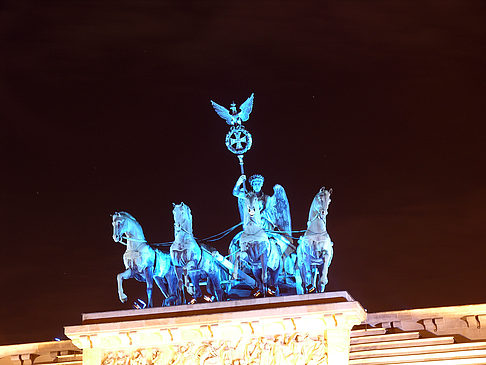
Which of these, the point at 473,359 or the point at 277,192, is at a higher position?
the point at 277,192

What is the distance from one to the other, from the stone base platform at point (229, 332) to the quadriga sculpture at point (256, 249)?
573 millimetres

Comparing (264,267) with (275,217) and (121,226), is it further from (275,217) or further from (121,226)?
(121,226)

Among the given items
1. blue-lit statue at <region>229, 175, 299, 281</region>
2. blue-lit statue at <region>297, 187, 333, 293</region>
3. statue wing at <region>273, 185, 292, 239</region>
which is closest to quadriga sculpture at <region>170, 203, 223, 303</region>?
blue-lit statue at <region>229, 175, 299, 281</region>

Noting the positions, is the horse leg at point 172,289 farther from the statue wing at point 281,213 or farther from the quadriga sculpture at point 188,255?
the statue wing at point 281,213

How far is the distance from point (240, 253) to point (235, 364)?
1.66m

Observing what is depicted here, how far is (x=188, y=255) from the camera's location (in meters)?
15.9

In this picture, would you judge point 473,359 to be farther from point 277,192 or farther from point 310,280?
point 277,192

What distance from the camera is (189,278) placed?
16125 millimetres

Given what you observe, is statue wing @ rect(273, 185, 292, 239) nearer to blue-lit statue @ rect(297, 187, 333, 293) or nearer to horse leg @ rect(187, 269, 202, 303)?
blue-lit statue @ rect(297, 187, 333, 293)

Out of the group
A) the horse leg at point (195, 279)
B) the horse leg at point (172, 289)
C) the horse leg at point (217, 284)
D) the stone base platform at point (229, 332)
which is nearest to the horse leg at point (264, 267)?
the stone base platform at point (229, 332)

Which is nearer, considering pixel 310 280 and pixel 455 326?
pixel 310 280

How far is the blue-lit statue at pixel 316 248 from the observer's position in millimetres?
15555

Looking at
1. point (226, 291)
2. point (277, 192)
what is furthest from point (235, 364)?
point (277, 192)

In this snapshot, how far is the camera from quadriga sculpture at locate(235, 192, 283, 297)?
15688 millimetres
